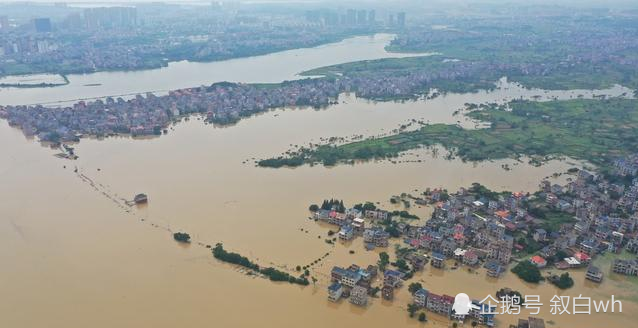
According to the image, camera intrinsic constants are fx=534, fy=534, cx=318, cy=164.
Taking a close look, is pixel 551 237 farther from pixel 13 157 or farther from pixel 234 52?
pixel 234 52

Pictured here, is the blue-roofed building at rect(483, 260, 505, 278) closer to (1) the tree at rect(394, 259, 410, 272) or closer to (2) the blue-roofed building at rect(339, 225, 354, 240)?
(1) the tree at rect(394, 259, 410, 272)

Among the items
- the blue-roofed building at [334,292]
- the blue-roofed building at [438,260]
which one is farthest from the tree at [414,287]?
the blue-roofed building at [334,292]

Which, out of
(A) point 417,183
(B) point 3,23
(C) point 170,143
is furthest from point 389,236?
(B) point 3,23

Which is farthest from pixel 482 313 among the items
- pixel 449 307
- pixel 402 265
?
pixel 402 265

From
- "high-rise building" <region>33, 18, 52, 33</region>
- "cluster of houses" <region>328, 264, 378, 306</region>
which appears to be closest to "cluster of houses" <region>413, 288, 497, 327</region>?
"cluster of houses" <region>328, 264, 378, 306</region>

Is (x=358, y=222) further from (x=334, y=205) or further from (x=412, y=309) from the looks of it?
(x=412, y=309)

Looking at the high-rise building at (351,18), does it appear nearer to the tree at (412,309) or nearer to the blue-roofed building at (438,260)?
the blue-roofed building at (438,260)
